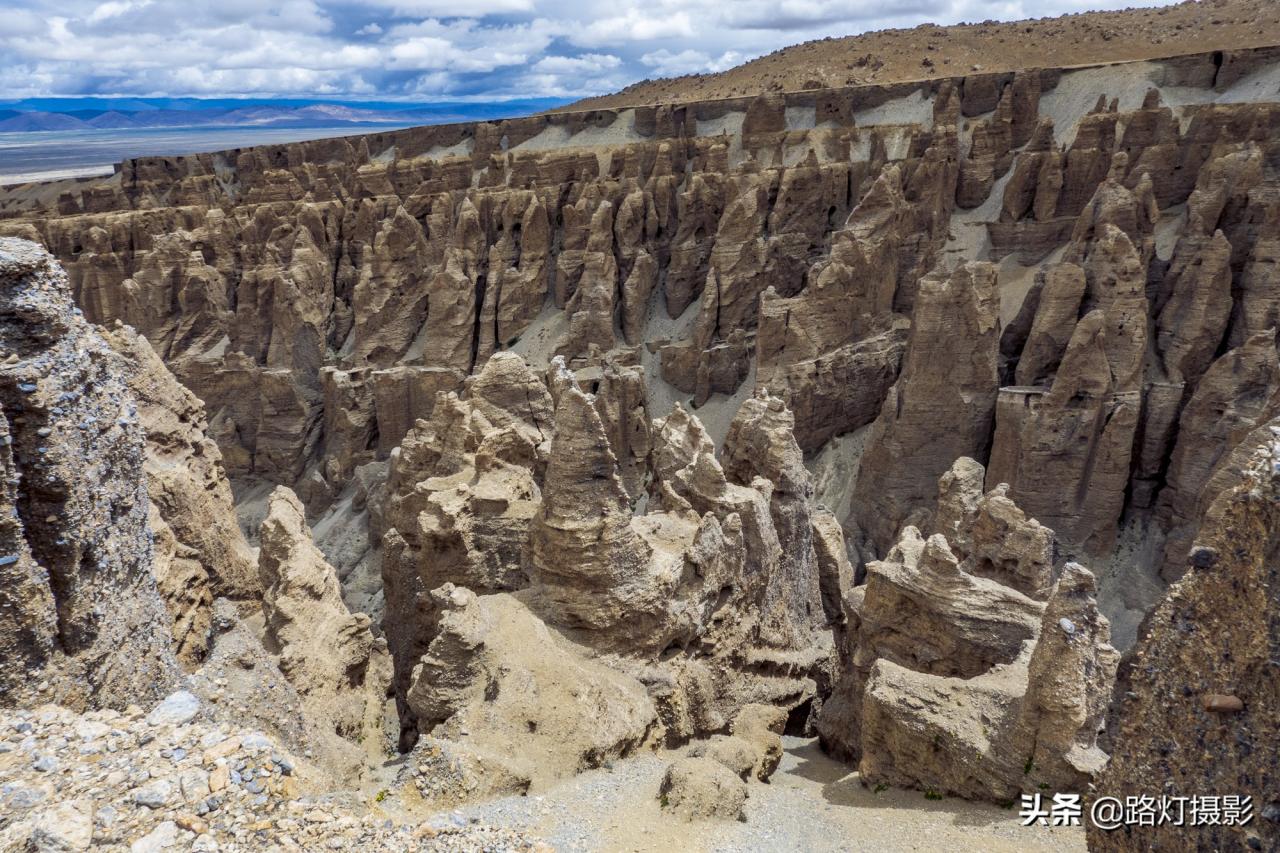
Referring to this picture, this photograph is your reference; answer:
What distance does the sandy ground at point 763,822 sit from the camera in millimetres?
9047

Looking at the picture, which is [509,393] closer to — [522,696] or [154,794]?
[522,696]

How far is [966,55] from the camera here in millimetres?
65812

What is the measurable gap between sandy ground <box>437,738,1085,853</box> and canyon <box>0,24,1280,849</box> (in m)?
0.32

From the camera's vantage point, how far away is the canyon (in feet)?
21.6

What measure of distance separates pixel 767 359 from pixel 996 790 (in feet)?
80.6

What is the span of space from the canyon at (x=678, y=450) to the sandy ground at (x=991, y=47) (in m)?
18.6

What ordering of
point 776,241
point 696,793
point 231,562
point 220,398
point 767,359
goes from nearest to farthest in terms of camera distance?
1. point 696,793
2. point 231,562
3. point 767,359
4. point 776,241
5. point 220,398

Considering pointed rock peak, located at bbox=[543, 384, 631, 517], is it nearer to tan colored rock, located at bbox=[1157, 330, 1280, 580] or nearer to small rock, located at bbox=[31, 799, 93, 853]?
small rock, located at bbox=[31, 799, 93, 853]

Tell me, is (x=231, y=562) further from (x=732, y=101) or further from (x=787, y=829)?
(x=732, y=101)

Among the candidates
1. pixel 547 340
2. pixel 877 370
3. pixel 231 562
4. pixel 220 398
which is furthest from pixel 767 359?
pixel 220 398

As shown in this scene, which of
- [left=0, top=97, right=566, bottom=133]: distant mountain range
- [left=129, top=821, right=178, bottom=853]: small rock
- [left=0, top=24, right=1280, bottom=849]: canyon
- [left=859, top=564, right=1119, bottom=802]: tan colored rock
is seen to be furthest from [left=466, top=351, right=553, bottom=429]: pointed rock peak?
[left=0, top=97, right=566, bottom=133]: distant mountain range

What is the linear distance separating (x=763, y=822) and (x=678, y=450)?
9880 mm

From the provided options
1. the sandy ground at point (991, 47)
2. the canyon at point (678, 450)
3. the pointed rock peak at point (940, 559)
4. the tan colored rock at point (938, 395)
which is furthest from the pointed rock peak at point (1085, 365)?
the sandy ground at point (991, 47)

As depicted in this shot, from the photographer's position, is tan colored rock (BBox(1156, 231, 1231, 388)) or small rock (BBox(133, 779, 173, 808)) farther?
tan colored rock (BBox(1156, 231, 1231, 388))
